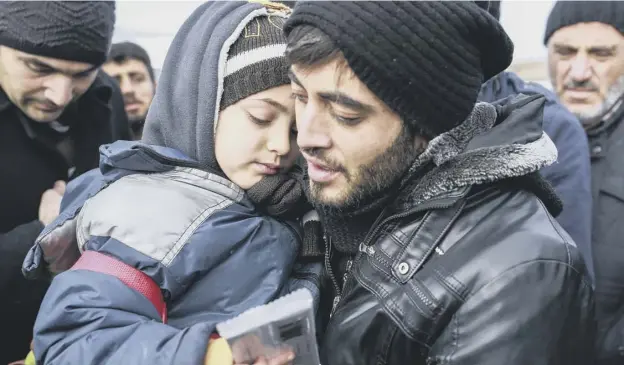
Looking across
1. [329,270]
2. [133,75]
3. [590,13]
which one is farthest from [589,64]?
[133,75]

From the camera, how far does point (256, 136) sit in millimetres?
1603

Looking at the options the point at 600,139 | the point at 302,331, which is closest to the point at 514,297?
the point at 302,331

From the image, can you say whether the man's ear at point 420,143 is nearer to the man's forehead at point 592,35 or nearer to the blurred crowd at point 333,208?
the blurred crowd at point 333,208

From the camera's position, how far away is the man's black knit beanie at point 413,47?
51.1 inches

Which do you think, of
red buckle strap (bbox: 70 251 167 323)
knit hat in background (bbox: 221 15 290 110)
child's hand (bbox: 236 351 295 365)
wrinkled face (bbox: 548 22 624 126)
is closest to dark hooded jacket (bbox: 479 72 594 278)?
wrinkled face (bbox: 548 22 624 126)

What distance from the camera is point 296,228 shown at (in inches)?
65.6

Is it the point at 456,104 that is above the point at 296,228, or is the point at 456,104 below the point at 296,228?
above

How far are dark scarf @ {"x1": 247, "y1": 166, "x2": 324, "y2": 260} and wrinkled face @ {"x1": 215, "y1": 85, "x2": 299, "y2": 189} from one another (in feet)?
0.12

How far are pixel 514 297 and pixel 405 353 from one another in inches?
10.0

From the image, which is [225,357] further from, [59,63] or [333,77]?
[59,63]

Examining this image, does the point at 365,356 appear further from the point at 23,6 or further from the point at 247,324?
the point at 23,6

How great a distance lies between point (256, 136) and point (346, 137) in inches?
12.2

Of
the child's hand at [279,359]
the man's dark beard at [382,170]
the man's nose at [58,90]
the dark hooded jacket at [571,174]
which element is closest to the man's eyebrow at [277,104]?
the man's dark beard at [382,170]

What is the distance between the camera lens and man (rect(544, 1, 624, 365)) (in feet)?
7.17
